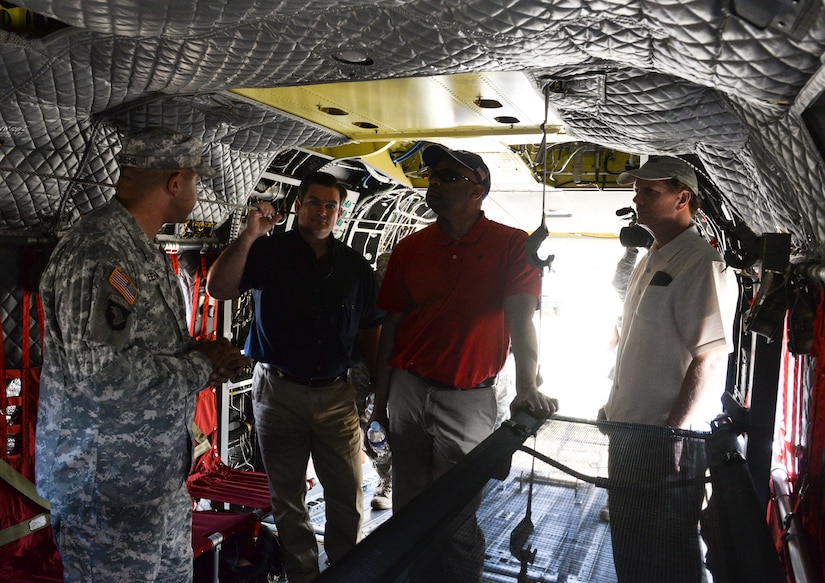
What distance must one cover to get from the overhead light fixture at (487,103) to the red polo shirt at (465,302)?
0.67 metres

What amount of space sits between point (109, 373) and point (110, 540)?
25.3 inches

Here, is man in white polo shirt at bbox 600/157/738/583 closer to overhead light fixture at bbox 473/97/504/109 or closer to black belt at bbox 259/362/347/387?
overhead light fixture at bbox 473/97/504/109

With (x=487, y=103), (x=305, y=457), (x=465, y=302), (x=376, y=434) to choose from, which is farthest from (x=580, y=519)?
(x=487, y=103)

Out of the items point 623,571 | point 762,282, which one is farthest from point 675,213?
point 623,571

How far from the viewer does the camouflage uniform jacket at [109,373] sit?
216 centimetres

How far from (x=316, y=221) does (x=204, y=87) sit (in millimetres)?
1104

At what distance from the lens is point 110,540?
2.31 metres

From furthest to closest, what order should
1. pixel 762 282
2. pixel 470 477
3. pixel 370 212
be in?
pixel 370 212 < pixel 762 282 < pixel 470 477

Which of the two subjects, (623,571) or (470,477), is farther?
(470,477)

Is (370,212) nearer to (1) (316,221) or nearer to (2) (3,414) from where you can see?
(1) (316,221)

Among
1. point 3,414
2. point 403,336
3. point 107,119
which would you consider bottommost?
point 3,414

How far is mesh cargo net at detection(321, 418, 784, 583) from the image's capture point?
1.34 m

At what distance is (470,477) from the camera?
5.61ft

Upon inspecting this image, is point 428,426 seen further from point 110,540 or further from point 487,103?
point 487,103
